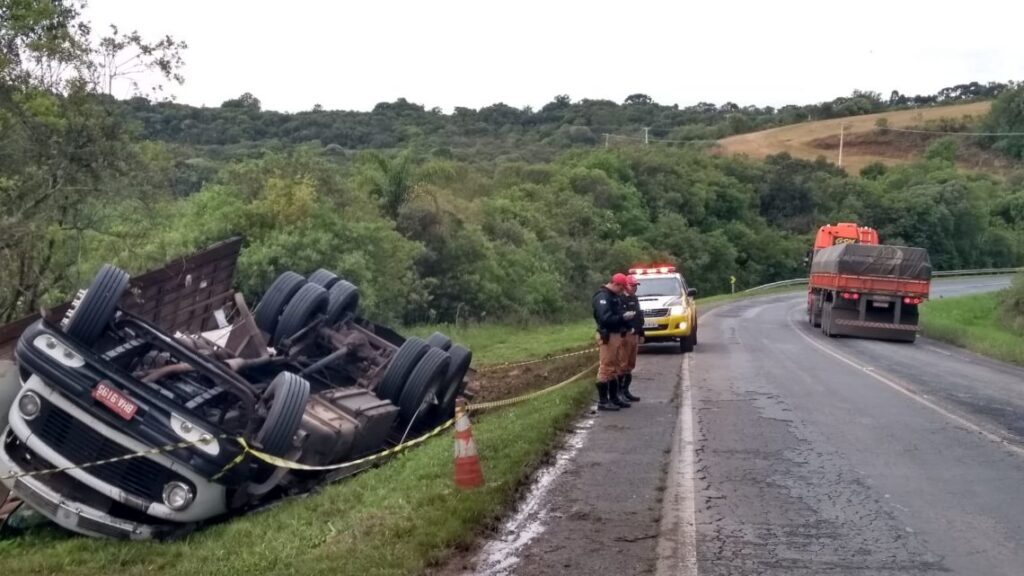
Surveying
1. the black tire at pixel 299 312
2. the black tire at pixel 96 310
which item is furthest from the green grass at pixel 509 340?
the black tire at pixel 96 310

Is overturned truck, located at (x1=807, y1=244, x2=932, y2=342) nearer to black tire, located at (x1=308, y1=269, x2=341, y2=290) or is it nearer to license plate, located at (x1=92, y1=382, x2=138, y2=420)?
black tire, located at (x1=308, y1=269, x2=341, y2=290)

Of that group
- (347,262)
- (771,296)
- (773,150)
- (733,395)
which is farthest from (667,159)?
(733,395)

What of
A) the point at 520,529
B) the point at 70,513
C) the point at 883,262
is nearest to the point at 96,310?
the point at 70,513

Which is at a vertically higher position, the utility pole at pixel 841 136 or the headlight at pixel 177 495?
the utility pole at pixel 841 136

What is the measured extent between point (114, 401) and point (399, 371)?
4.41 metres

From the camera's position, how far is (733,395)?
52.0 feet

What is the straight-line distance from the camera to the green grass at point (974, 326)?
27.9 metres

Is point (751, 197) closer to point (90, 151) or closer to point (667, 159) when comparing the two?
point (667, 159)

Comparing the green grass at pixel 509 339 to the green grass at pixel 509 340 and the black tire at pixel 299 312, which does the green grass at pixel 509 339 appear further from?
the black tire at pixel 299 312

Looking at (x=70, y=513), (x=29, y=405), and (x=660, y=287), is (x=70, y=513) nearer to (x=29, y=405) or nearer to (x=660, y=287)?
(x=29, y=405)

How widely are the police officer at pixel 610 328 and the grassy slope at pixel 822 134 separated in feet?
331

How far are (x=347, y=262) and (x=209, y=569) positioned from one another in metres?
17.3

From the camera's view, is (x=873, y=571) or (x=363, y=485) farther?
(x=363, y=485)

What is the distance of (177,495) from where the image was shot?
29.6 ft
